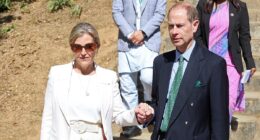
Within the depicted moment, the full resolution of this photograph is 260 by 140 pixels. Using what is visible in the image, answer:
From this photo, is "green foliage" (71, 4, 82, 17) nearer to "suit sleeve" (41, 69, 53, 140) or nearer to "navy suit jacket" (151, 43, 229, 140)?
"suit sleeve" (41, 69, 53, 140)

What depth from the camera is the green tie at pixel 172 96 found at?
3.60 m

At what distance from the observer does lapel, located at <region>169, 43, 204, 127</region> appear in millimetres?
3535

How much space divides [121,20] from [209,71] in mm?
2733

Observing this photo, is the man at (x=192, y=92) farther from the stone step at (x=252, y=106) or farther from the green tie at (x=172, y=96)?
the stone step at (x=252, y=106)

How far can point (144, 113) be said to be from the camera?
3654mm

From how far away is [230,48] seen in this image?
5.62m

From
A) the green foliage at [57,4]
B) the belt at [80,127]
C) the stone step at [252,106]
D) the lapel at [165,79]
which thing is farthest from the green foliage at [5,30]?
the lapel at [165,79]

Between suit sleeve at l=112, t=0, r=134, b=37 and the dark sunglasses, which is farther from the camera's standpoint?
suit sleeve at l=112, t=0, r=134, b=37

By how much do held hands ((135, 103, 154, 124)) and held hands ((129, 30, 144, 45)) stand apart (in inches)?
92.6

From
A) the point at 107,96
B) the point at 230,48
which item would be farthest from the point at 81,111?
the point at 230,48

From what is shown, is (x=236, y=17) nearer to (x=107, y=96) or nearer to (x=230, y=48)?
(x=230, y=48)

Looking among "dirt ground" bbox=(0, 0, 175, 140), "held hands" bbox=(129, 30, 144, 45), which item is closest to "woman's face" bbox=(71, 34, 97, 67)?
"held hands" bbox=(129, 30, 144, 45)

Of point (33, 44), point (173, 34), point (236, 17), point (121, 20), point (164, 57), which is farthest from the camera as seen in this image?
point (33, 44)

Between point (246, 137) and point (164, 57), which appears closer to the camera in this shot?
point (164, 57)
